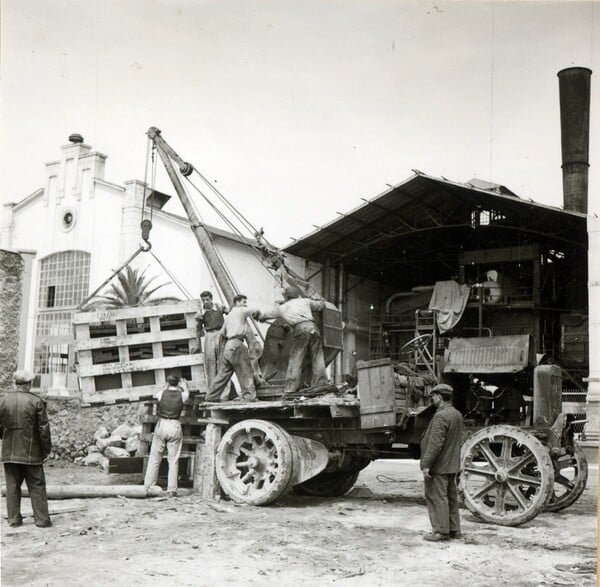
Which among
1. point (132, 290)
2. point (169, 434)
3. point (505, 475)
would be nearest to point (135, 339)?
point (169, 434)

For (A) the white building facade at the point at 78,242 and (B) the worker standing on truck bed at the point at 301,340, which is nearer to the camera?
(B) the worker standing on truck bed at the point at 301,340

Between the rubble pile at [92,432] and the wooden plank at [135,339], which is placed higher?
the wooden plank at [135,339]

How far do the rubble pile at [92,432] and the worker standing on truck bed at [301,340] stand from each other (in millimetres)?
5447

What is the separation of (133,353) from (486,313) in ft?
53.5

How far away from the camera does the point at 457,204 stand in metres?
21.7

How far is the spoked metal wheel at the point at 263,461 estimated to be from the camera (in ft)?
29.3

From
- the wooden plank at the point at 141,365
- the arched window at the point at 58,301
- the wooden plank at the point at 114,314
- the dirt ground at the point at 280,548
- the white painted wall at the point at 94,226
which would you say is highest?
the white painted wall at the point at 94,226

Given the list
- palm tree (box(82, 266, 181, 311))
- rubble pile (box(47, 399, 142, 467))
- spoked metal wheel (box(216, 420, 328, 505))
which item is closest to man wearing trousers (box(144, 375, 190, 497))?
spoked metal wheel (box(216, 420, 328, 505))

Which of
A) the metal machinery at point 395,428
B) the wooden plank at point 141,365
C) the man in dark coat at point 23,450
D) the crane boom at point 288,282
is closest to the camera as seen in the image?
the man in dark coat at point 23,450

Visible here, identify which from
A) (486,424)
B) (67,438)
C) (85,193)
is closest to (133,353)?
(486,424)

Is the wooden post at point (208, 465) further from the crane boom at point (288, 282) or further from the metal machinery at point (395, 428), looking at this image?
the crane boom at point (288, 282)

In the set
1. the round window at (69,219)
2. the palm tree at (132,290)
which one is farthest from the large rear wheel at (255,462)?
the round window at (69,219)

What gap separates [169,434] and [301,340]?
2.15 m

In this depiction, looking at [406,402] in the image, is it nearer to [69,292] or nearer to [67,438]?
[67,438]
